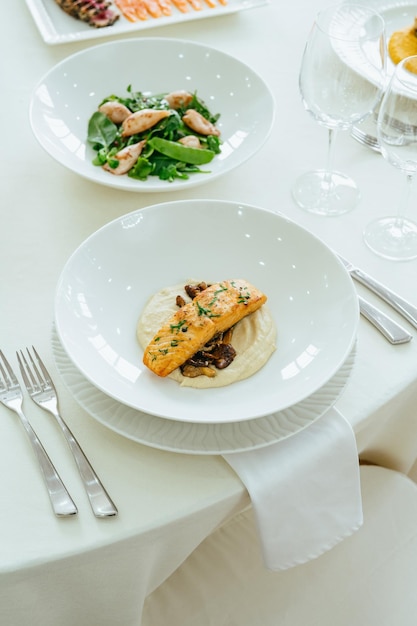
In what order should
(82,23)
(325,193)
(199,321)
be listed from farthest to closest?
1. (82,23)
2. (325,193)
3. (199,321)

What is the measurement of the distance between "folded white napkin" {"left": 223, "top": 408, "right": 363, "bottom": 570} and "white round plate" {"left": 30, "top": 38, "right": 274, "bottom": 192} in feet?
2.08

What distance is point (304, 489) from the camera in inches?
43.7

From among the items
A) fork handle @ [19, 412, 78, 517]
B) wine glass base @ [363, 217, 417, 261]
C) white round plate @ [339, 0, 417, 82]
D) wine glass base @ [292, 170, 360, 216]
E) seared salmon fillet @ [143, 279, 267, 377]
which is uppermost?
white round plate @ [339, 0, 417, 82]

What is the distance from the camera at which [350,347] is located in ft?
3.65

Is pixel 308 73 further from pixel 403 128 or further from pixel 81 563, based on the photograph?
pixel 81 563

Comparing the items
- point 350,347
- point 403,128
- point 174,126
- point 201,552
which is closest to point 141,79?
Result: point 174,126

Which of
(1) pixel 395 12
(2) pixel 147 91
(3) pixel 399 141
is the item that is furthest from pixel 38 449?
(1) pixel 395 12

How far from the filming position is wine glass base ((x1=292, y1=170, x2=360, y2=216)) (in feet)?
5.11

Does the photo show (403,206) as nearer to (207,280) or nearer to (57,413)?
(207,280)

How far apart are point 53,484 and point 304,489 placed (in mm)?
383

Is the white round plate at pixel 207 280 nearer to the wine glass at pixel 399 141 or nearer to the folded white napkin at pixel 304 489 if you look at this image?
the folded white napkin at pixel 304 489

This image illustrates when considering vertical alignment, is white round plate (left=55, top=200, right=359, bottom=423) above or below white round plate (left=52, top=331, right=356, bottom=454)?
above

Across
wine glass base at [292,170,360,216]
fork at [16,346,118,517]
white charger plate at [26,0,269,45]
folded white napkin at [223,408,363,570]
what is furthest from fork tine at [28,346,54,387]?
white charger plate at [26,0,269,45]

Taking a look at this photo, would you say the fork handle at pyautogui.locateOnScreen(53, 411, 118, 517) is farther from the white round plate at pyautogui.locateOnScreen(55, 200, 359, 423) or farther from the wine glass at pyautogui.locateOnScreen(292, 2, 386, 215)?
the wine glass at pyautogui.locateOnScreen(292, 2, 386, 215)
